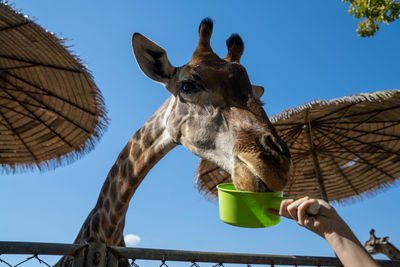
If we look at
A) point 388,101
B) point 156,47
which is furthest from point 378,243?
point 156,47

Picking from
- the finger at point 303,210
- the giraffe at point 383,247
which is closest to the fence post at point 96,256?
the finger at point 303,210

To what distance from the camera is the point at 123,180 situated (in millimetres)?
3086

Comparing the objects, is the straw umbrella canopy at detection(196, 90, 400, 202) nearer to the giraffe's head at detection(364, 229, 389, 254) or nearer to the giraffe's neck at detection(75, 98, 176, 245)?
the giraffe's head at detection(364, 229, 389, 254)

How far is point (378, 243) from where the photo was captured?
25.3ft

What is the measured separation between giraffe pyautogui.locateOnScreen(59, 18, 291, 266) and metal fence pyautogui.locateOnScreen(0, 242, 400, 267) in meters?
0.42

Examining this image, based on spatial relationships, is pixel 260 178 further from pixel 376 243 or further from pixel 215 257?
pixel 376 243

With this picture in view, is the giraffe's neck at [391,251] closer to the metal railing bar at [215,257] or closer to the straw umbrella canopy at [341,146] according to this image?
the straw umbrella canopy at [341,146]

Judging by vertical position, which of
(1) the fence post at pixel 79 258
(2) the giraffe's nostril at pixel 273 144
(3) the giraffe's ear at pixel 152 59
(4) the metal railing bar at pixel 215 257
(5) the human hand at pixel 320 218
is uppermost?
(3) the giraffe's ear at pixel 152 59

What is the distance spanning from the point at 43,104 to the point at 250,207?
504cm

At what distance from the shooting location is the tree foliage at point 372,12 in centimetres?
594

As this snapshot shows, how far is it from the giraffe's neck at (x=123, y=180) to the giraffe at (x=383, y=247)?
269 inches

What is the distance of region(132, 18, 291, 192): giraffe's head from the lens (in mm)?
2014

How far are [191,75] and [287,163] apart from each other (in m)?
1.19

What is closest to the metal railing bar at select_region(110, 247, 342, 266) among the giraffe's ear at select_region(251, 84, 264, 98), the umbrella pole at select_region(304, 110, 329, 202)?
the giraffe's ear at select_region(251, 84, 264, 98)
